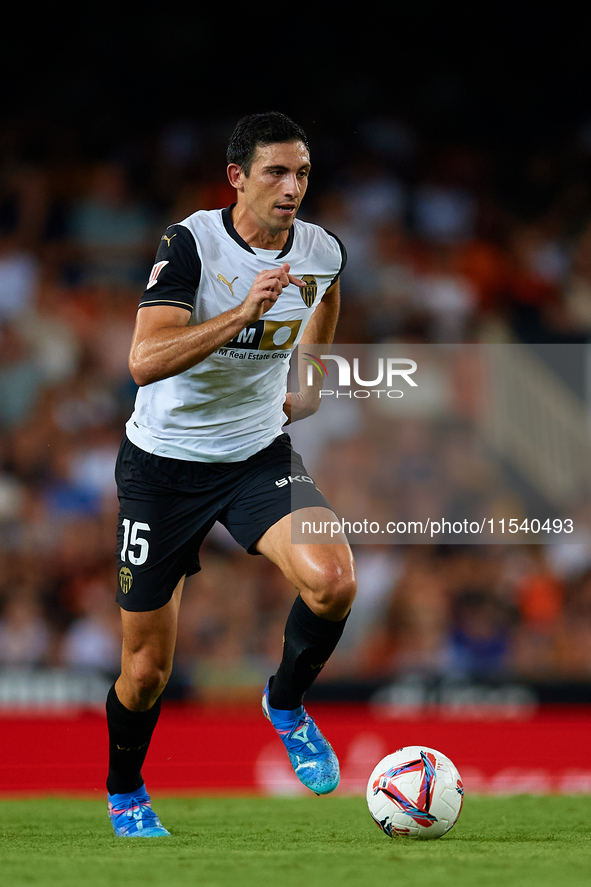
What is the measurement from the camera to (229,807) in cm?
538

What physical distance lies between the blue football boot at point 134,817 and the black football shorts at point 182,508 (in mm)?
821

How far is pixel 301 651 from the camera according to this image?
4004mm

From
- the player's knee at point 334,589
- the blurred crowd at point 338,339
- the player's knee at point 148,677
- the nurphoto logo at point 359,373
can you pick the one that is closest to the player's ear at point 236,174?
the nurphoto logo at point 359,373

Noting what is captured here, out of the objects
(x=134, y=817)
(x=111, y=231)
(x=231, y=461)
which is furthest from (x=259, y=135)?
(x=111, y=231)

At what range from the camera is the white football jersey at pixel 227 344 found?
13.0 ft

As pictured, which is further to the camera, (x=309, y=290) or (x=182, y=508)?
(x=309, y=290)

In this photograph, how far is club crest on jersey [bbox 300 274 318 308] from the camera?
4.20 meters

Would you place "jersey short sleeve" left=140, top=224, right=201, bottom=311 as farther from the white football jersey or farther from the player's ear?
the player's ear

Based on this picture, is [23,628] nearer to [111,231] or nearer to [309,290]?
[111,231]

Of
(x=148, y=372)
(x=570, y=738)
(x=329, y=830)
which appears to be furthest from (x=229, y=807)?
(x=148, y=372)

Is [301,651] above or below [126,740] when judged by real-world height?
above

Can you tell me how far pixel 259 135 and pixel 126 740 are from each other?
7.82 ft

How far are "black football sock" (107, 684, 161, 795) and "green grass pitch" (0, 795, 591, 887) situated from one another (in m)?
0.22

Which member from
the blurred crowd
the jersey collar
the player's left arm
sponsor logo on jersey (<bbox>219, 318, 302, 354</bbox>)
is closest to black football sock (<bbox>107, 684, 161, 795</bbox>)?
the player's left arm
